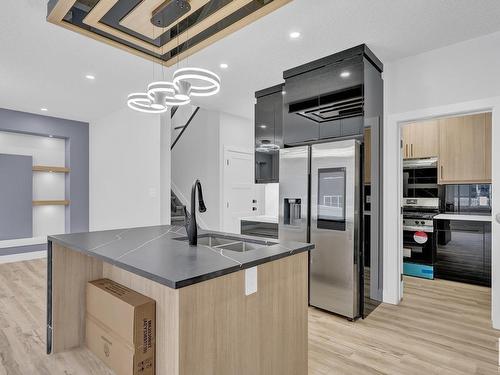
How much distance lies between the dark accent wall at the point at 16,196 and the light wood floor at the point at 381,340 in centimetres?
213

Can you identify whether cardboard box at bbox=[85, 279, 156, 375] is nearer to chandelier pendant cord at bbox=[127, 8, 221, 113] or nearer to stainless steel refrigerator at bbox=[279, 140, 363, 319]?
chandelier pendant cord at bbox=[127, 8, 221, 113]

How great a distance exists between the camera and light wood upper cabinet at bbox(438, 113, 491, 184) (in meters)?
3.91

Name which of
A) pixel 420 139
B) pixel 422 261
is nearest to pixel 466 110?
pixel 420 139

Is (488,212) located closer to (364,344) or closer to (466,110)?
(466,110)

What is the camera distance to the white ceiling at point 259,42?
2408 millimetres

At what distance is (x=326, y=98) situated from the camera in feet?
10.5

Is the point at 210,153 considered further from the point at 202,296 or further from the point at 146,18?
the point at 202,296

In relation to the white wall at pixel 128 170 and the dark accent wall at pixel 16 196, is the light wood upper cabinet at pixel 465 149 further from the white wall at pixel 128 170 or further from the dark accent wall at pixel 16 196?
the dark accent wall at pixel 16 196

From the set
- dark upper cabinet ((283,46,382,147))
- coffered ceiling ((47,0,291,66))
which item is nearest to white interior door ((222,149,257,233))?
dark upper cabinet ((283,46,382,147))

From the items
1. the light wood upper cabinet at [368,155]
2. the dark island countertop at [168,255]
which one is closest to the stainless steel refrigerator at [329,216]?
the light wood upper cabinet at [368,155]

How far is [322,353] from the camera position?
7.49ft

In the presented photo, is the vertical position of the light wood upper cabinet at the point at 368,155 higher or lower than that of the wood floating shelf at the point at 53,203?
higher

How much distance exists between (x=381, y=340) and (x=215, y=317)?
71.2 inches

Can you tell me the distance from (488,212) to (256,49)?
3.59 m
